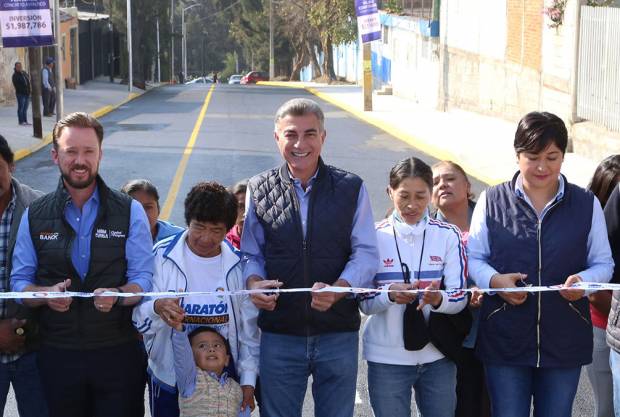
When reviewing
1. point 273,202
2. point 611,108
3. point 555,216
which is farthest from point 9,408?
point 611,108

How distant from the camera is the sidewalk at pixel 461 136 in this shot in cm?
1975

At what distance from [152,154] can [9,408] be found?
16.1 metres

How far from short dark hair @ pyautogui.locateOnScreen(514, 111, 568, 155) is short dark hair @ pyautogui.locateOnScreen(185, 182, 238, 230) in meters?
1.43

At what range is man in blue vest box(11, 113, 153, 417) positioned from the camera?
478 cm

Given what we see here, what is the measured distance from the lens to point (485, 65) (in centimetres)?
3244

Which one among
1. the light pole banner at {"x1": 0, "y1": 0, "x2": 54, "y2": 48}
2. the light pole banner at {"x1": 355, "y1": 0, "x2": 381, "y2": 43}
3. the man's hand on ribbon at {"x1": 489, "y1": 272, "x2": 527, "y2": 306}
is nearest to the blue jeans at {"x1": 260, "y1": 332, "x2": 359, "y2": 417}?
the man's hand on ribbon at {"x1": 489, "y1": 272, "x2": 527, "y2": 306}

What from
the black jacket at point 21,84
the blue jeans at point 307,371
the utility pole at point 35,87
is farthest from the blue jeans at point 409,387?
the black jacket at point 21,84

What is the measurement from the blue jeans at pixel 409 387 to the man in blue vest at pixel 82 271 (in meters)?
1.20

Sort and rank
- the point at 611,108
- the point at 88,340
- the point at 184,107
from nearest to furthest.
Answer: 1. the point at 88,340
2. the point at 611,108
3. the point at 184,107

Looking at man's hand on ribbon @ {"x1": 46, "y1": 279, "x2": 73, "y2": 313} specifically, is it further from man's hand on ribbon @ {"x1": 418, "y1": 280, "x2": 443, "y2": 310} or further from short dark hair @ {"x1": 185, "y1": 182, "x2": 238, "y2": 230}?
man's hand on ribbon @ {"x1": 418, "y1": 280, "x2": 443, "y2": 310}

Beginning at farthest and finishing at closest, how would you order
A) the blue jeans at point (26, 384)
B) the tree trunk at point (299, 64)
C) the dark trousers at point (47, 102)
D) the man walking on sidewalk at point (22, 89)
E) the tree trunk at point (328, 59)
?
the tree trunk at point (299, 64), the tree trunk at point (328, 59), the dark trousers at point (47, 102), the man walking on sidewalk at point (22, 89), the blue jeans at point (26, 384)

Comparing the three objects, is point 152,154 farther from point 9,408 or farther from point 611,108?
point 9,408

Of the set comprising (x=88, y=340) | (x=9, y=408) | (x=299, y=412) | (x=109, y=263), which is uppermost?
(x=109, y=263)

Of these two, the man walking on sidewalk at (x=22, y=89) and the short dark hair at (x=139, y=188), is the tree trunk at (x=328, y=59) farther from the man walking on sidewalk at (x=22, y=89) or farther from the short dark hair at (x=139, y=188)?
the short dark hair at (x=139, y=188)
